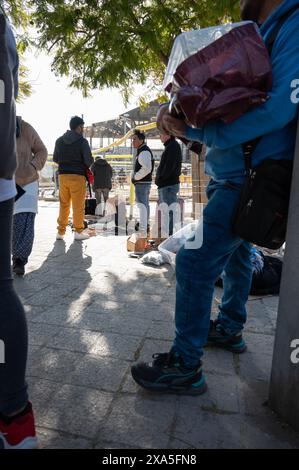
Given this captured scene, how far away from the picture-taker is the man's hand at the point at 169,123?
6.03 ft

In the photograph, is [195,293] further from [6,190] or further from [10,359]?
[6,190]

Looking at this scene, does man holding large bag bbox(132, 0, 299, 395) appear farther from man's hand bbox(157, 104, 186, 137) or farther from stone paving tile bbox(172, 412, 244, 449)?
stone paving tile bbox(172, 412, 244, 449)

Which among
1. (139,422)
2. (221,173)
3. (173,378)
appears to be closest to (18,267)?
(173,378)

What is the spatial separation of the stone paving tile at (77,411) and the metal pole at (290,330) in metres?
0.85

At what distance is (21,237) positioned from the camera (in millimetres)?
4211

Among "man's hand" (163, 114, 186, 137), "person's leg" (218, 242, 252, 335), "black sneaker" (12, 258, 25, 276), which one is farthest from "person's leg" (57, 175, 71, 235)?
"man's hand" (163, 114, 186, 137)

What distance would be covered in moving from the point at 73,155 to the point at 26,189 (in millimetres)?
2111

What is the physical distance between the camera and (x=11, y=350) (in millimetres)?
1408

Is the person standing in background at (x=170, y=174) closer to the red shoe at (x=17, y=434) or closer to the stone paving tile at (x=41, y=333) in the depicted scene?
the stone paving tile at (x=41, y=333)

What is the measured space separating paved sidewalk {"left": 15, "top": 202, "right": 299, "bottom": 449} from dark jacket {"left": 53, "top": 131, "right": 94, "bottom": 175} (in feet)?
9.13

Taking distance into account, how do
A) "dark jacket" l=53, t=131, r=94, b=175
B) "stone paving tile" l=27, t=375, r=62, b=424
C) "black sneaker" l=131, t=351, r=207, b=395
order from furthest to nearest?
"dark jacket" l=53, t=131, r=94, b=175 → "black sneaker" l=131, t=351, r=207, b=395 → "stone paving tile" l=27, t=375, r=62, b=424

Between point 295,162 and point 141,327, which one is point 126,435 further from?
point 295,162

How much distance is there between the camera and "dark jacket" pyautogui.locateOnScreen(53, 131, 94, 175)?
616 cm

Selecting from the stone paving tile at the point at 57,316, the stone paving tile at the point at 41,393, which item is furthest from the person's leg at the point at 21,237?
the stone paving tile at the point at 41,393
